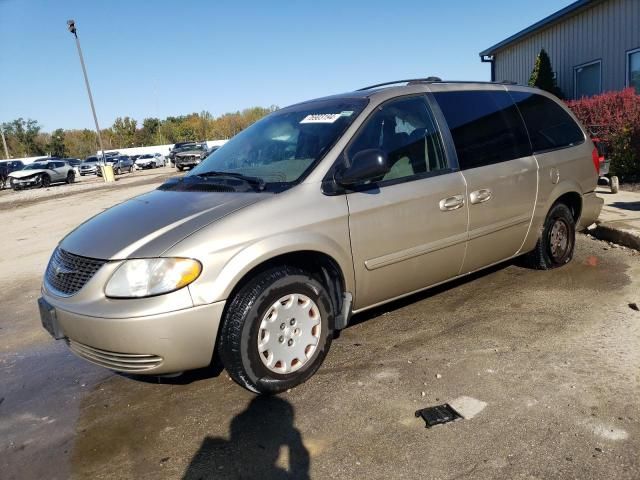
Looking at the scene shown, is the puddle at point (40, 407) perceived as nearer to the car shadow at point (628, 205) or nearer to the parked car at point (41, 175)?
the car shadow at point (628, 205)

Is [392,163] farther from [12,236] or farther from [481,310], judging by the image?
[12,236]

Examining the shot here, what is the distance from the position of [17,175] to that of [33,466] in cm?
2974

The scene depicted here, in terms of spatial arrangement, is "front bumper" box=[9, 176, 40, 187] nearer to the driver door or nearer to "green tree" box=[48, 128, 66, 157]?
the driver door

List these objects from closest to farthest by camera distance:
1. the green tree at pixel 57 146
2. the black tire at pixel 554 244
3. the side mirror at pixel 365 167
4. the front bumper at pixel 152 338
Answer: the front bumper at pixel 152 338, the side mirror at pixel 365 167, the black tire at pixel 554 244, the green tree at pixel 57 146

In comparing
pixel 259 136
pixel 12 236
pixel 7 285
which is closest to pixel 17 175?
pixel 12 236

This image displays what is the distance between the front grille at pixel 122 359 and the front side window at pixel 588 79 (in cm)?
1392

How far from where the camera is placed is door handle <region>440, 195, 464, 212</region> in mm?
3756

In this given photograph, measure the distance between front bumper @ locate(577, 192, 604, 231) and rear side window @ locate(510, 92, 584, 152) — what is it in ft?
1.78

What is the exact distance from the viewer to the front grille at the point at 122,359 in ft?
9.20

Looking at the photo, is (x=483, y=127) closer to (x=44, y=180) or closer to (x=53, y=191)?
(x=53, y=191)

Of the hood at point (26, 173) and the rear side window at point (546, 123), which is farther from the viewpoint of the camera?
the hood at point (26, 173)

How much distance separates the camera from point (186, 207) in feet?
10.4

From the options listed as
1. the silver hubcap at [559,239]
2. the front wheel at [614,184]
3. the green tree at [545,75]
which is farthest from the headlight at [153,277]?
the green tree at [545,75]

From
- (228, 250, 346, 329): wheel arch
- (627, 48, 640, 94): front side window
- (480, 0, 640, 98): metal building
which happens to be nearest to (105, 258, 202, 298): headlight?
(228, 250, 346, 329): wheel arch
